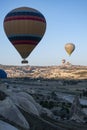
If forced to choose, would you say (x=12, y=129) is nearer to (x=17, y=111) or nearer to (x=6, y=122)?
(x=6, y=122)

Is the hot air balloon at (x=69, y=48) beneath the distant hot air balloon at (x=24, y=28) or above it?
beneath

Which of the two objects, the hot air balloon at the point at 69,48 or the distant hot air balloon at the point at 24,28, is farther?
the hot air balloon at the point at 69,48

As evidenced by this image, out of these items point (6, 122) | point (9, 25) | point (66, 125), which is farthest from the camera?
point (9, 25)

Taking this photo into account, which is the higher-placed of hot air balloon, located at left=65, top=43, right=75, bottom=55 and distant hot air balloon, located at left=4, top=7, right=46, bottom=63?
distant hot air balloon, located at left=4, top=7, right=46, bottom=63

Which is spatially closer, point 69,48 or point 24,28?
point 24,28

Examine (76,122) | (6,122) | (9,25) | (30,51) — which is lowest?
(76,122)

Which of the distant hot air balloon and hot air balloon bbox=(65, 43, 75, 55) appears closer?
the distant hot air balloon

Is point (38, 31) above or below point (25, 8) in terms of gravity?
below

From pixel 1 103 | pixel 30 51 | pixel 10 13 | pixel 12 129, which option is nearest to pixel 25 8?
pixel 10 13
